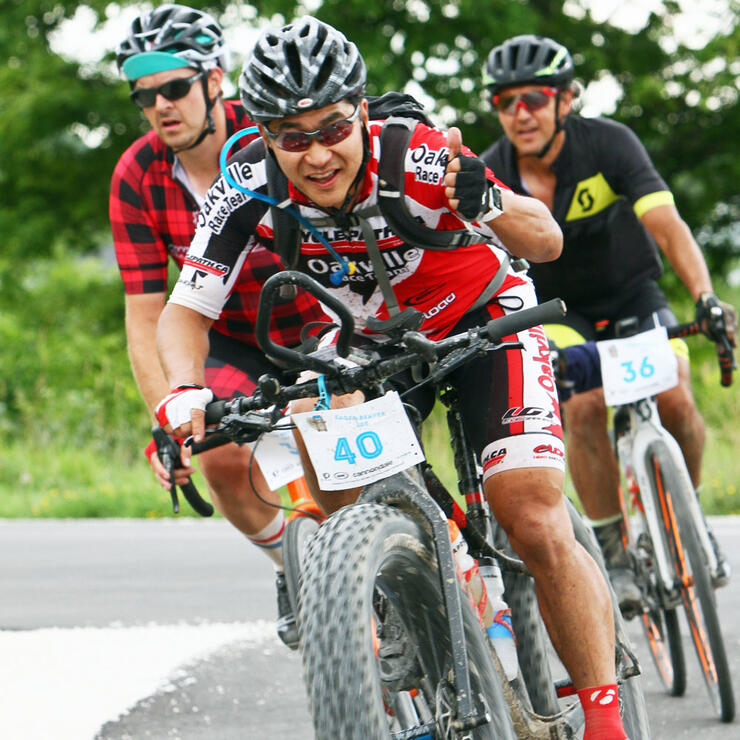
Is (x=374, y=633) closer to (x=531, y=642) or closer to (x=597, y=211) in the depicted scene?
(x=531, y=642)

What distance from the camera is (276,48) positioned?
3.31 m

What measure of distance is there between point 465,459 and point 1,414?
1501cm

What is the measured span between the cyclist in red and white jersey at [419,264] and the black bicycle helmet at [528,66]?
2.39 meters

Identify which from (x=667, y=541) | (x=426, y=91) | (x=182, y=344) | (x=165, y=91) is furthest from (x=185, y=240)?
(x=426, y=91)

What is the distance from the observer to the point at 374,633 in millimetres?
2709

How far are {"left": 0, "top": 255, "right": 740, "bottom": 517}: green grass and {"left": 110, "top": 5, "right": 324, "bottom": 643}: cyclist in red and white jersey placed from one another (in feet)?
14.4

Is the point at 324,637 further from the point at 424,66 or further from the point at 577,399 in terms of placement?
the point at 424,66

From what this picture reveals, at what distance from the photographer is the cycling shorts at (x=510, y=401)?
3.53m

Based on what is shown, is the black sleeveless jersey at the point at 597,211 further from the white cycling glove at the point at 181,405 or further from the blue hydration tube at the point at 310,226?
the white cycling glove at the point at 181,405

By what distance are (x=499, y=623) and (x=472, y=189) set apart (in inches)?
45.7

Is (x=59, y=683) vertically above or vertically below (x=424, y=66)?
below

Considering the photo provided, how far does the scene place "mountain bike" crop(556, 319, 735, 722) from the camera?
196 inches

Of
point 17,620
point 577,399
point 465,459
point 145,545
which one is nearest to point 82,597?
point 17,620

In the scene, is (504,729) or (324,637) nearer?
(324,637)
